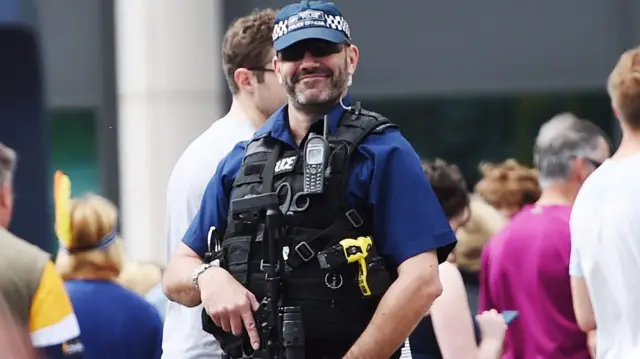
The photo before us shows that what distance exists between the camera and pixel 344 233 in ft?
11.2

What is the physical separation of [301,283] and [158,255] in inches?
313

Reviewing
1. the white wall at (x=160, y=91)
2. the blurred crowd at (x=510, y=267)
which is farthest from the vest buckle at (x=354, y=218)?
the white wall at (x=160, y=91)

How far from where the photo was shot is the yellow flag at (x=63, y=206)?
16.3 feet

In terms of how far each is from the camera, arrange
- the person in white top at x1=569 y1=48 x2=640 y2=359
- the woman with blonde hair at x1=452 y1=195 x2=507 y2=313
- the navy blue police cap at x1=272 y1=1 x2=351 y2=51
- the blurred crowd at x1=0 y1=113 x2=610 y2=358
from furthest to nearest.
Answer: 1. the woman with blonde hair at x1=452 y1=195 x2=507 y2=313
2. the blurred crowd at x1=0 y1=113 x2=610 y2=358
3. the person in white top at x1=569 y1=48 x2=640 y2=359
4. the navy blue police cap at x1=272 y1=1 x2=351 y2=51

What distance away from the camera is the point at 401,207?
343cm

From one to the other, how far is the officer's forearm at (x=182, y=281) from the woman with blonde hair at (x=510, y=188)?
3055 millimetres

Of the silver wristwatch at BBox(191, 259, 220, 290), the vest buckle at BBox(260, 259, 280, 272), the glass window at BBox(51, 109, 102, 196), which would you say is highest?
the vest buckle at BBox(260, 259, 280, 272)

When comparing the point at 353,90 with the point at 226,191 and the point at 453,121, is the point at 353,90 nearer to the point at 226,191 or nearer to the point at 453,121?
the point at 453,121

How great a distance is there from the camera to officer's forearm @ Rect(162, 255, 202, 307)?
3725 millimetres

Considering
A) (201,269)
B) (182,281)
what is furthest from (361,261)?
(182,281)

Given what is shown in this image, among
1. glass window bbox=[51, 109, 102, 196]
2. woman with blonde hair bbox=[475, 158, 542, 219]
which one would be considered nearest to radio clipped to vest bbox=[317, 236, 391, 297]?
woman with blonde hair bbox=[475, 158, 542, 219]

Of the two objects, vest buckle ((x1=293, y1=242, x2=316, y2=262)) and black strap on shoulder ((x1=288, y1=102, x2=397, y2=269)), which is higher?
black strap on shoulder ((x1=288, y1=102, x2=397, y2=269))

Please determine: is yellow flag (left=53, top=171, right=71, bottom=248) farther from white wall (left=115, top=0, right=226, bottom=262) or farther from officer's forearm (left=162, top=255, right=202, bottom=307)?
white wall (left=115, top=0, right=226, bottom=262)

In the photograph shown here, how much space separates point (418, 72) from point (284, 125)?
768cm
